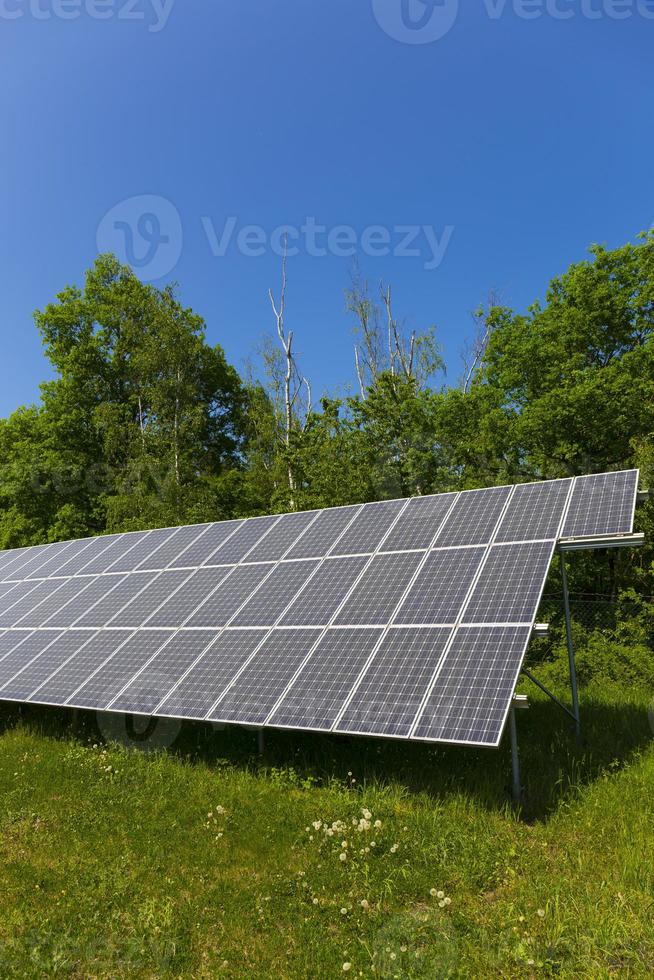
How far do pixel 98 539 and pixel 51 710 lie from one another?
17.6 ft

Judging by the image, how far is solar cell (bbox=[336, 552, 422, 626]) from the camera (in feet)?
28.2

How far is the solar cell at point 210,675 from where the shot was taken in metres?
8.23

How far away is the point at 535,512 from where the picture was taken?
9.28 meters

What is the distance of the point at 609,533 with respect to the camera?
321 inches

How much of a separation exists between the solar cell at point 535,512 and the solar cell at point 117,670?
5893 millimetres

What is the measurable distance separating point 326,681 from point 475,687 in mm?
1933

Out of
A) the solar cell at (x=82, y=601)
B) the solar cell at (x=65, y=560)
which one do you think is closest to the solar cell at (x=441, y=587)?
the solar cell at (x=82, y=601)

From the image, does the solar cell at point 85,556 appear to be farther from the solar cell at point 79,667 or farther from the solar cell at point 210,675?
the solar cell at point 210,675

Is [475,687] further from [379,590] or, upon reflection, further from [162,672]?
[162,672]

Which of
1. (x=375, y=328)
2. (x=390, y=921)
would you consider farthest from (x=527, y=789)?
(x=375, y=328)

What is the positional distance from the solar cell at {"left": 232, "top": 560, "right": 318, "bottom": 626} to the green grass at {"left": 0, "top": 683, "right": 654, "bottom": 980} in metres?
1.96

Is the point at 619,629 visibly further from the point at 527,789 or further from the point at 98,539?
the point at 98,539

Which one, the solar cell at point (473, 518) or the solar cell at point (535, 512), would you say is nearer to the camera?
the solar cell at point (535, 512)

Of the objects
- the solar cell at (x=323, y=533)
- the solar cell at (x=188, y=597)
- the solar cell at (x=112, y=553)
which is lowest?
the solar cell at (x=188, y=597)
